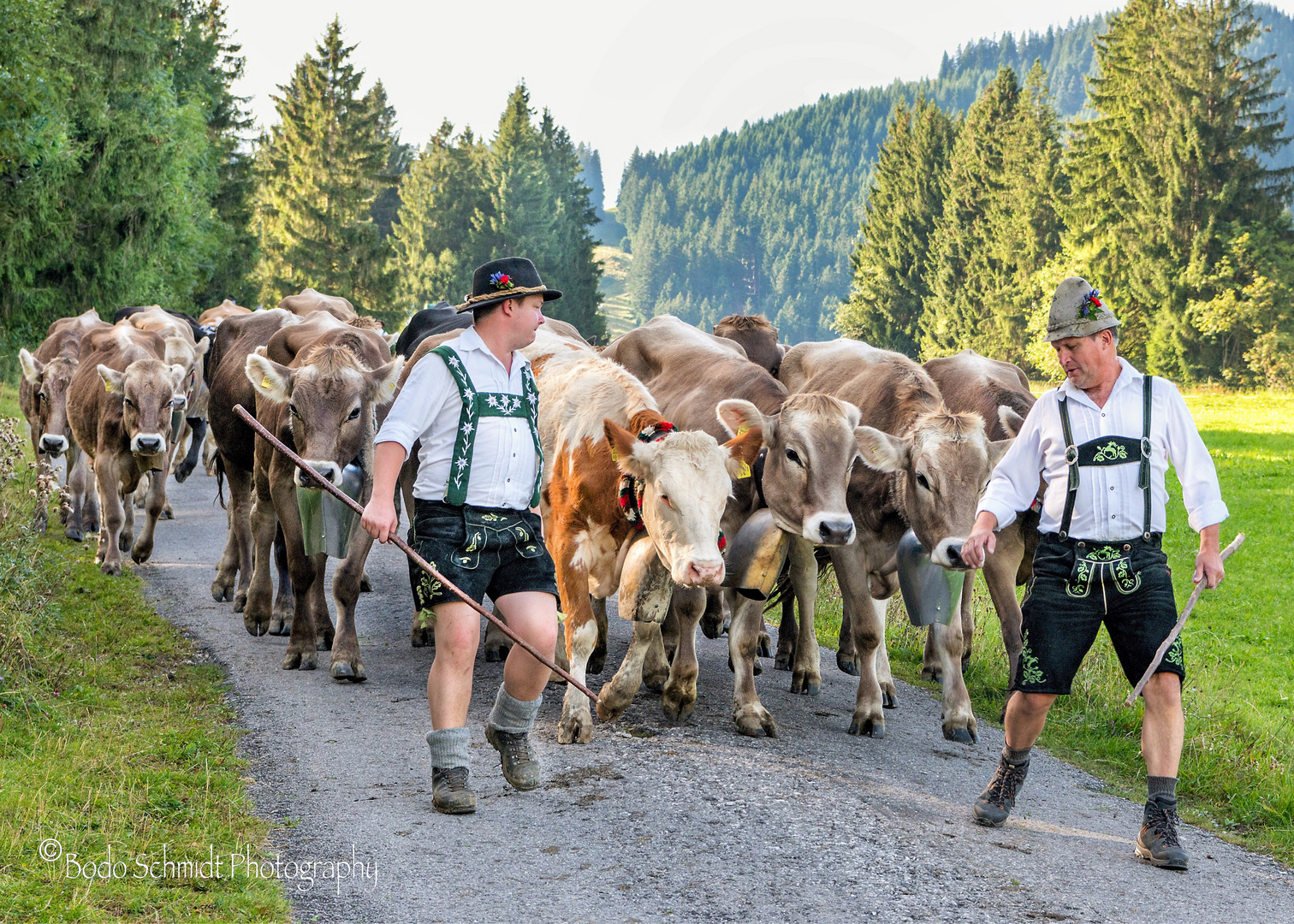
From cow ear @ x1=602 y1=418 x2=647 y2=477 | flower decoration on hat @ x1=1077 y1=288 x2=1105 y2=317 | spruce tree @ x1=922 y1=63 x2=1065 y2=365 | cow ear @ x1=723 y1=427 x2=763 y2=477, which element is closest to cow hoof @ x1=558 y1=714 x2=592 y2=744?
cow ear @ x1=602 y1=418 x2=647 y2=477

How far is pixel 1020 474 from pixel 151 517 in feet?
27.4

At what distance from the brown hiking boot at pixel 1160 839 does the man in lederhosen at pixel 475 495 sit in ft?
8.88

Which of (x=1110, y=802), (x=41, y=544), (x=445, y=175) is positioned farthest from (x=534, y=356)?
(x=445, y=175)

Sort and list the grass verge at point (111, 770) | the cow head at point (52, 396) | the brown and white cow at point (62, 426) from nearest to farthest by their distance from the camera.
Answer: the grass verge at point (111, 770) < the cow head at point (52, 396) < the brown and white cow at point (62, 426)

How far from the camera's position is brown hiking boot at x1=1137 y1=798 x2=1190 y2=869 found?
5051 millimetres

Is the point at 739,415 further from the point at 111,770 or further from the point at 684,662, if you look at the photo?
the point at 111,770

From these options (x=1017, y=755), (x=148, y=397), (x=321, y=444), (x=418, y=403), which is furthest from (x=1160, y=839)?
(x=148, y=397)

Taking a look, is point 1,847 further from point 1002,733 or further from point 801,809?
point 1002,733

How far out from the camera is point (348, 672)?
24.5ft

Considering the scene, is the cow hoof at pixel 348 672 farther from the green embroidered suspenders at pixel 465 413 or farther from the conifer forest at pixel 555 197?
the conifer forest at pixel 555 197

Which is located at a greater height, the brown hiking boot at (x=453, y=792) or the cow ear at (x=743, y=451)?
the cow ear at (x=743, y=451)

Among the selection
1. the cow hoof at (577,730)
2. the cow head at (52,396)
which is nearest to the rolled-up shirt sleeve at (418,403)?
the cow hoof at (577,730)

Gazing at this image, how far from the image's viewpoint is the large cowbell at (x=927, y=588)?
7.03 meters

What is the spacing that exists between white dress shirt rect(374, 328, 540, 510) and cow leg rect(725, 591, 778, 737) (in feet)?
7.20
